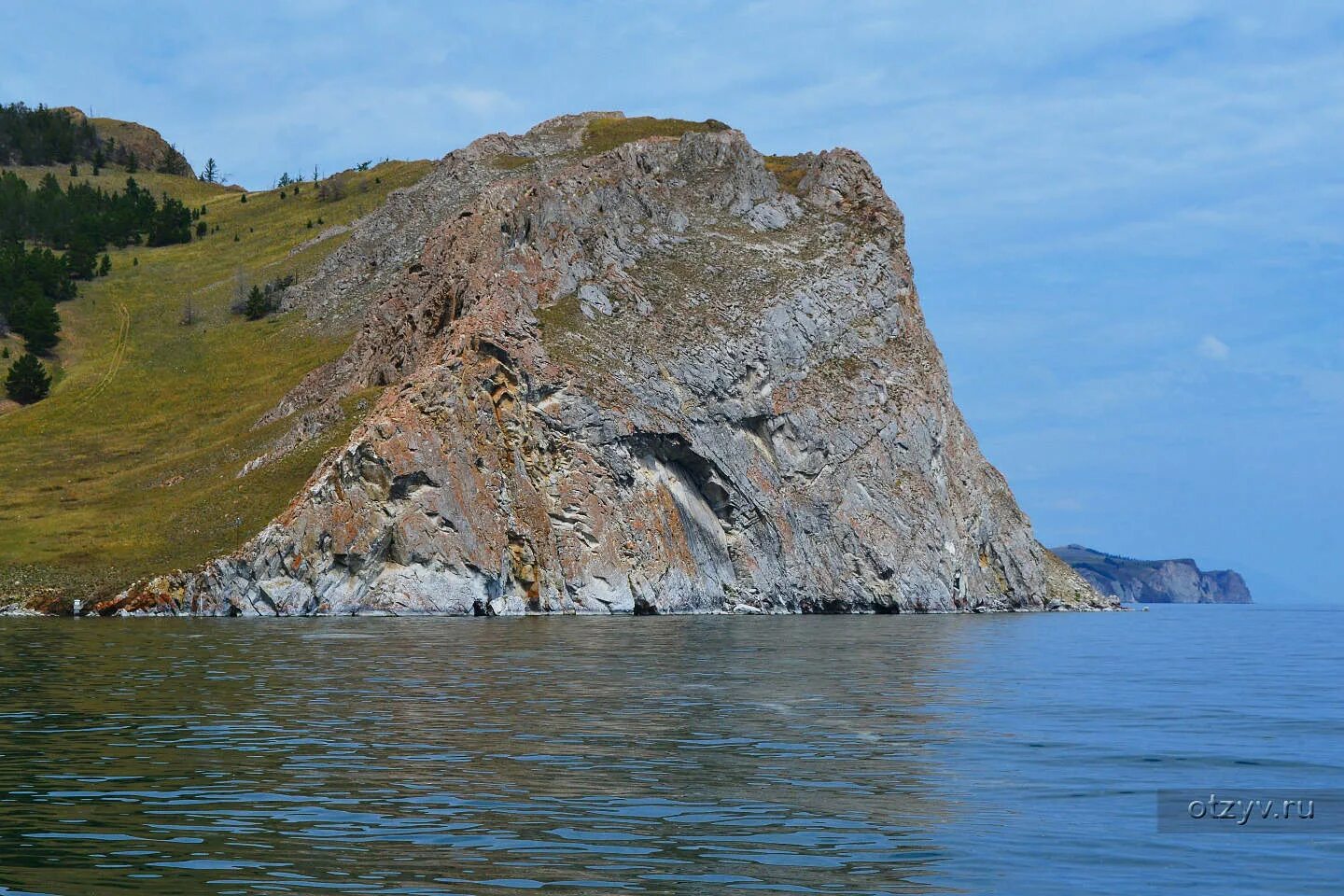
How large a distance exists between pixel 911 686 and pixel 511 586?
190ft

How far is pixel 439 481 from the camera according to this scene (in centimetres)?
10044

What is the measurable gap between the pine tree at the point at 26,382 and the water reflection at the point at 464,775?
111 m

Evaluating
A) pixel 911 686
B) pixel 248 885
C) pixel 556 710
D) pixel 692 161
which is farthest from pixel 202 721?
pixel 692 161

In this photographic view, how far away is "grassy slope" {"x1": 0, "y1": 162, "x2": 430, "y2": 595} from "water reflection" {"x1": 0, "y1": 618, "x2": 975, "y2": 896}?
49063 millimetres

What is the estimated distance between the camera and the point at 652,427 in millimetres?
114438

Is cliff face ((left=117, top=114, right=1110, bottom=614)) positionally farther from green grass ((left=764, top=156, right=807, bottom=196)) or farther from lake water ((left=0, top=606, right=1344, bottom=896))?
lake water ((left=0, top=606, right=1344, bottom=896))

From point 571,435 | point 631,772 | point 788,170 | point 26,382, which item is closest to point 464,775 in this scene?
point 631,772

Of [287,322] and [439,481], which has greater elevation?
[287,322]

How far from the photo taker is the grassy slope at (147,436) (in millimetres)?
102312

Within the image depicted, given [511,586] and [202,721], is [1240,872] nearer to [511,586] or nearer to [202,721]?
[202,721]

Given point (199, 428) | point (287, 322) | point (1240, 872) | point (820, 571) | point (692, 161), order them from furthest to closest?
point (287, 322), point (692, 161), point (199, 428), point (820, 571), point (1240, 872)

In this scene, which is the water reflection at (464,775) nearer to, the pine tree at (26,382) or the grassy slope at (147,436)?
the grassy slope at (147,436)

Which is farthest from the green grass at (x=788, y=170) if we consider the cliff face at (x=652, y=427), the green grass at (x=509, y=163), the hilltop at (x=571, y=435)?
the green grass at (x=509, y=163)

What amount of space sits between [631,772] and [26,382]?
14848cm
